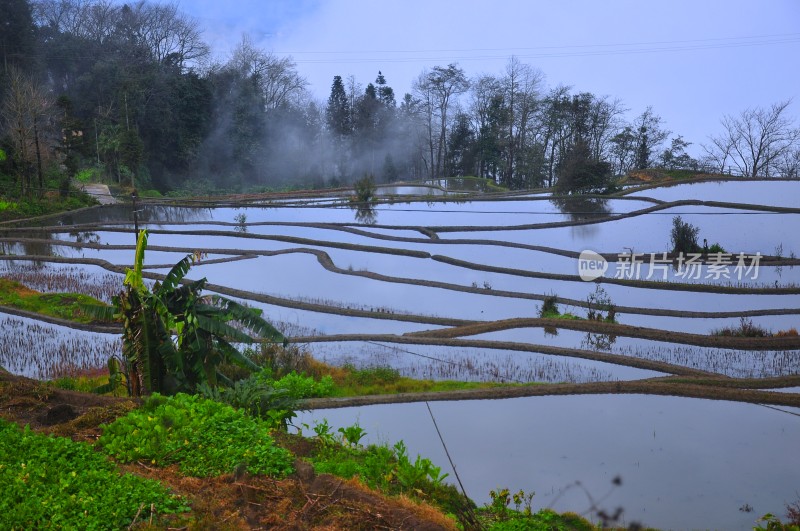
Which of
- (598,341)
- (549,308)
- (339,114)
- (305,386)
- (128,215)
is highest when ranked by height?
(339,114)

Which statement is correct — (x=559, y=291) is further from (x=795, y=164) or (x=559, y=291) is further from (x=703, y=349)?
(x=795, y=164)

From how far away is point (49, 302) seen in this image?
14328 mm

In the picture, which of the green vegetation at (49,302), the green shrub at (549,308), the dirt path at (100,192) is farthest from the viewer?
the dirt path at (100,192)

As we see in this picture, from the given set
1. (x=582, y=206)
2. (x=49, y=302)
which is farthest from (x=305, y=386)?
(x=582, y=206)

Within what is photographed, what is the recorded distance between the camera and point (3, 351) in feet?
37.6

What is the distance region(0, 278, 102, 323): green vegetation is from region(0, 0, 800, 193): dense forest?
16549 mm

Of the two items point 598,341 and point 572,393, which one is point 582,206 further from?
point 572,393

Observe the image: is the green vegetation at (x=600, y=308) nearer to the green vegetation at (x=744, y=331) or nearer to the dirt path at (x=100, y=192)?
the green vegetation at (x=744, y=331)

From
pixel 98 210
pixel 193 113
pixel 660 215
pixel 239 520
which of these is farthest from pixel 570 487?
pixel 193 113

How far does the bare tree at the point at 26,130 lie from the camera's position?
28828 mm

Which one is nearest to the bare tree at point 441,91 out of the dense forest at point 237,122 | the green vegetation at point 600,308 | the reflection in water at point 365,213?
the dense forest at point 237,122

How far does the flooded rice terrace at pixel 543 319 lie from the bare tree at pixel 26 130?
147 inches

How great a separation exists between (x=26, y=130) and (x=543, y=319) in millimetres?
26537

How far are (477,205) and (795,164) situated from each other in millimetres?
17211
